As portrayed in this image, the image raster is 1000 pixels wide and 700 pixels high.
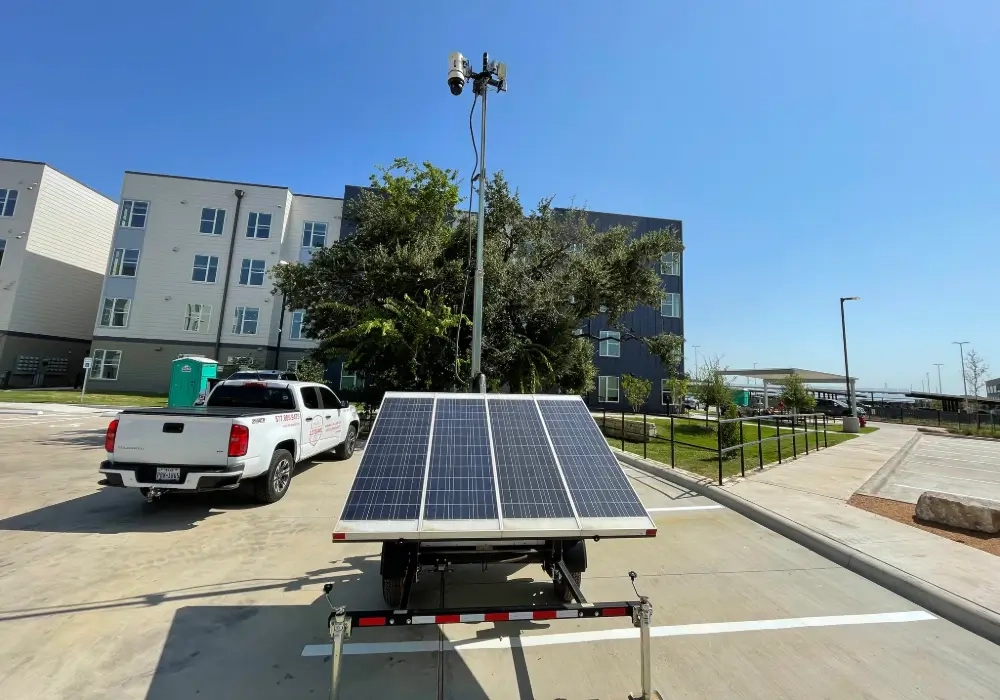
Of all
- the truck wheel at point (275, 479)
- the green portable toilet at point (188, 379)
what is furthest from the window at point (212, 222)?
the truck wheel at point (275, 479)

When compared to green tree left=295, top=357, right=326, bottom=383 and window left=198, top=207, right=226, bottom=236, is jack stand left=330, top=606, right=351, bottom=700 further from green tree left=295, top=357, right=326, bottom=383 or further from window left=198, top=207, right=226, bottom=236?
window left=198, top=207, right=226, bottom=236

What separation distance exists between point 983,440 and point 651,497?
2581 centimetres

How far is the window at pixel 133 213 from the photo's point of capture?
30.0 meters

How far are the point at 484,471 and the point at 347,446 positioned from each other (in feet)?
28.6

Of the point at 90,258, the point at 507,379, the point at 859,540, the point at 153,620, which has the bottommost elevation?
the point at 153,620

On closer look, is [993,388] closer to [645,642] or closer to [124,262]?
[645,642]

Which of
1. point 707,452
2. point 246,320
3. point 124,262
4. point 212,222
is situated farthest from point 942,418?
point 124,262

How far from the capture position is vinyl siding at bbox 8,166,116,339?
1150 inches

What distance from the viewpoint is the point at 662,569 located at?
498cm

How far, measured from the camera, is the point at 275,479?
284 inches

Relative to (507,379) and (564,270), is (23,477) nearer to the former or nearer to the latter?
(507,379)

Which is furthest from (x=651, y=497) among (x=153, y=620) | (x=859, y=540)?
(x=153, y=620)

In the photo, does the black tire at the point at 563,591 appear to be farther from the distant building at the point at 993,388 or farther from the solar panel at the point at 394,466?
the distant building at the point at 993,388

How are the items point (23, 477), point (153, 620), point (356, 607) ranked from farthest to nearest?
point (23, 477)
point (356, 607)
point (153, 620)
